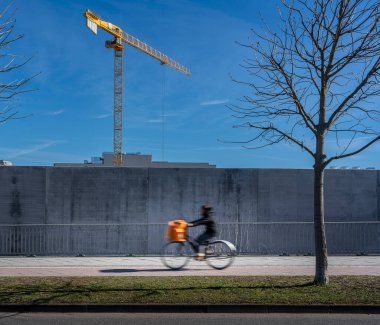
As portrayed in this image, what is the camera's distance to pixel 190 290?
955cm

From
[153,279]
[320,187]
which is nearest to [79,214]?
[153,279]

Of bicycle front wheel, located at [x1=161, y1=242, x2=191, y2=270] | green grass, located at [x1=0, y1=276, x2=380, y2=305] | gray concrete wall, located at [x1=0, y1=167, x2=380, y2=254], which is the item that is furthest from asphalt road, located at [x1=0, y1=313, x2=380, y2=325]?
gray concrete wall, located at [x1=0, y1=167, x2=380, y2=254]

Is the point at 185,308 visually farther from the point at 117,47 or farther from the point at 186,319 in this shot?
the point at 117,47

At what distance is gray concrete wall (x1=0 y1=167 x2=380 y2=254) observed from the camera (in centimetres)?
1727

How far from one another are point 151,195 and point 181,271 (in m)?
6.03

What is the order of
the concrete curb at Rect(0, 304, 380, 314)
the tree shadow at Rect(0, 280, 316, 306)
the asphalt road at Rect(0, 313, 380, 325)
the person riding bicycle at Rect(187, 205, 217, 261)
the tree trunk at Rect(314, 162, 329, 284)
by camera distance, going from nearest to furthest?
the asphalt road at Rect(0, 313, 380, 325) → the concrete curb at Rect(0, 304, 380, 314) → the tree shadow at Rect(0, 280, 316, 306) → the tree trunk at Rect(314, 162, 329, 284) → the person riding bicycle at Rect(187, 205, 217, 261)

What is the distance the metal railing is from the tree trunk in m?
6.63

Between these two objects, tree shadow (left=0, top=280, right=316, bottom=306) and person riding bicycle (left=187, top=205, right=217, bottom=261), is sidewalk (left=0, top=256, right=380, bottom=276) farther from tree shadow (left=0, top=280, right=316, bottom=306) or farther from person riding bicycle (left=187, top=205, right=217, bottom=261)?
tree shadow (left=0, top=280, right=316, bottom=306)

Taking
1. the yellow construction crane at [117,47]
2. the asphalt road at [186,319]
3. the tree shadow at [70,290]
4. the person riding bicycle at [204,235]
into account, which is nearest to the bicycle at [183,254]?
the person riding bicycle at [204,235]

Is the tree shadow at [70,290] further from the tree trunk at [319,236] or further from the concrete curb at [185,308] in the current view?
the tree trunk at [319,236]

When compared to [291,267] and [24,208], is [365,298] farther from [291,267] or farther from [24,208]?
[24,208]

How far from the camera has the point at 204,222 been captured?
12.7 metres

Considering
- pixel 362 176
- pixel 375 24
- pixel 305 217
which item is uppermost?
pixel 375 24

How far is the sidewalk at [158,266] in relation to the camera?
12117mm
